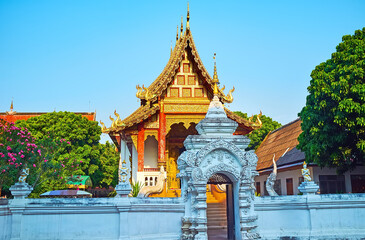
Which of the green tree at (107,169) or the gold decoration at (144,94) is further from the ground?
the gold decoration at (144,94)

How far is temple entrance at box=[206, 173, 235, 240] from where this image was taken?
9492 millimetres

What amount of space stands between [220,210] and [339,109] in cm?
577

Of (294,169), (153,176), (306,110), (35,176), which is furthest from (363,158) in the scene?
(35,176)

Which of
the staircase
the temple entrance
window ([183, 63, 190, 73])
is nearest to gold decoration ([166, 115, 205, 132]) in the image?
window ([183, 63, 190, 73])

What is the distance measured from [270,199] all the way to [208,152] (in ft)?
6.89

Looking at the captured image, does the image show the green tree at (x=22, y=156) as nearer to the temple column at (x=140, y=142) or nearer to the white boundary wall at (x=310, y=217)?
the temple column at (x=140, y=142)

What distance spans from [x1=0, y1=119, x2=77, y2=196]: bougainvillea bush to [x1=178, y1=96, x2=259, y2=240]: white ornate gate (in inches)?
248

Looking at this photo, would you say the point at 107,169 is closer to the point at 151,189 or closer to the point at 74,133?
the point at 74,133

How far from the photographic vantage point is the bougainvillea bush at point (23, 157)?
12.5 m

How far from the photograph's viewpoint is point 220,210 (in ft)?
45.7

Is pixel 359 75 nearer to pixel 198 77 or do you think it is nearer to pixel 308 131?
pixel 308 131

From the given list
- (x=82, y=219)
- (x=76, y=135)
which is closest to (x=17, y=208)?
(x=82, y=219)

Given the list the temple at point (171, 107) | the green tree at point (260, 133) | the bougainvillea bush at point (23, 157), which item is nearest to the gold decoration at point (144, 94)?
the temple at point (171, 107)

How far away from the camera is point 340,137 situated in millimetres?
12938
